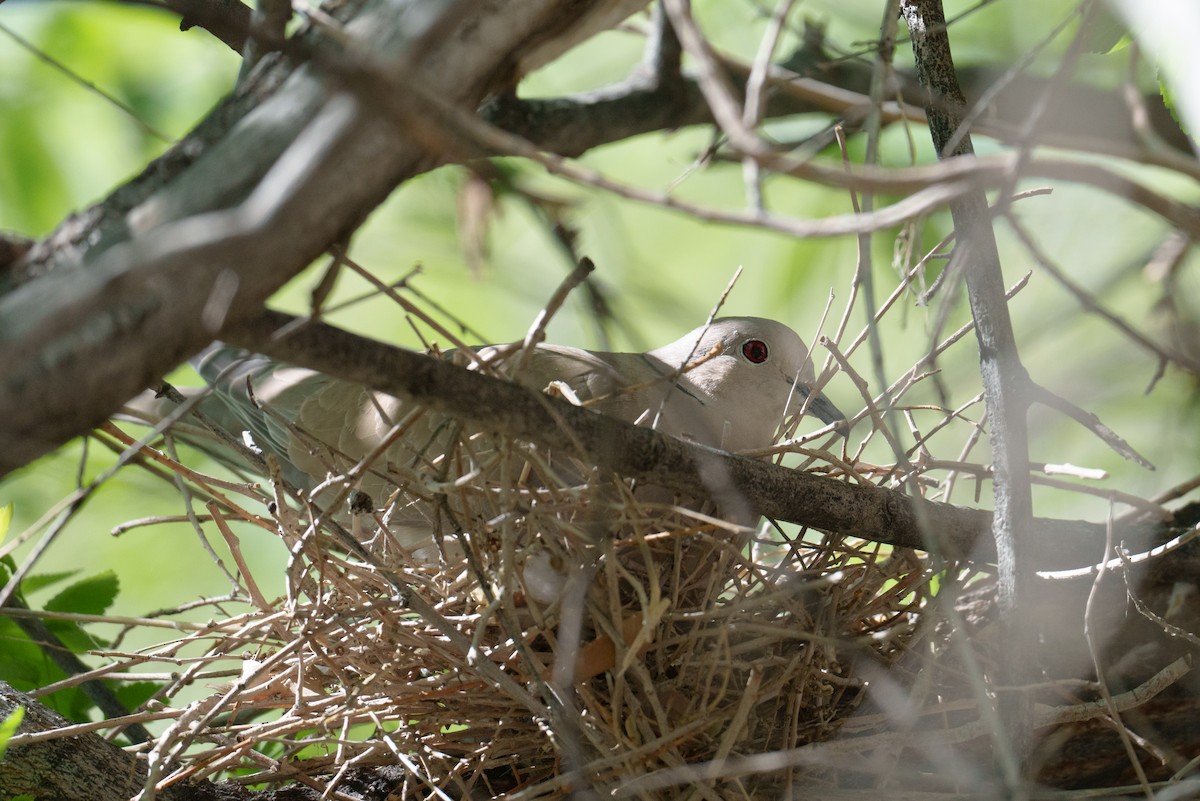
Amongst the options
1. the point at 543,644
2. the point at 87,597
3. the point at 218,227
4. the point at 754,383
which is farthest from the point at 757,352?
the point at 218,227

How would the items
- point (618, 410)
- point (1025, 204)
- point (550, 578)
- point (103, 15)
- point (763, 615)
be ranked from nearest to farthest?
point (550, 578) < point (763, 615) < point (618, 410) < point (1025, 204) < point (103, 15)

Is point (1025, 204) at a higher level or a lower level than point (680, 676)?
higher

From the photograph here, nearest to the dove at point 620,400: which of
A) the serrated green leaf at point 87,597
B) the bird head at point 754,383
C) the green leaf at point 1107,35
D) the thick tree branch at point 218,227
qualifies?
the bird head at point 754,383

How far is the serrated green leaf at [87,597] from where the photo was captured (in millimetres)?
1724

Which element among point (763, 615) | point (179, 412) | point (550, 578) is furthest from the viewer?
point (763, 615)

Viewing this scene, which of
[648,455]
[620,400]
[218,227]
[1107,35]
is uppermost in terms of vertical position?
[1107,35]

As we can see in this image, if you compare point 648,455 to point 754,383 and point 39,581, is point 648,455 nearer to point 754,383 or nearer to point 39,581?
point 754,383

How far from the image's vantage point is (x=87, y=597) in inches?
68.6

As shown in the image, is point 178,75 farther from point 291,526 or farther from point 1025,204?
point 1025,204

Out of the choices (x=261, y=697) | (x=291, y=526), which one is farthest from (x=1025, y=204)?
(x=261, y=697)

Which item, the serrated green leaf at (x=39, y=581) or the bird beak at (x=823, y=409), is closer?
the serrated green leaf at (x=39, y=581)

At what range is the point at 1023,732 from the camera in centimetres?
125

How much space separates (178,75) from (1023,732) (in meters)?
2.94

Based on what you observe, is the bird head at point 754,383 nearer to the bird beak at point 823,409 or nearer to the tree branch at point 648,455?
the bird beak at point 823,409
